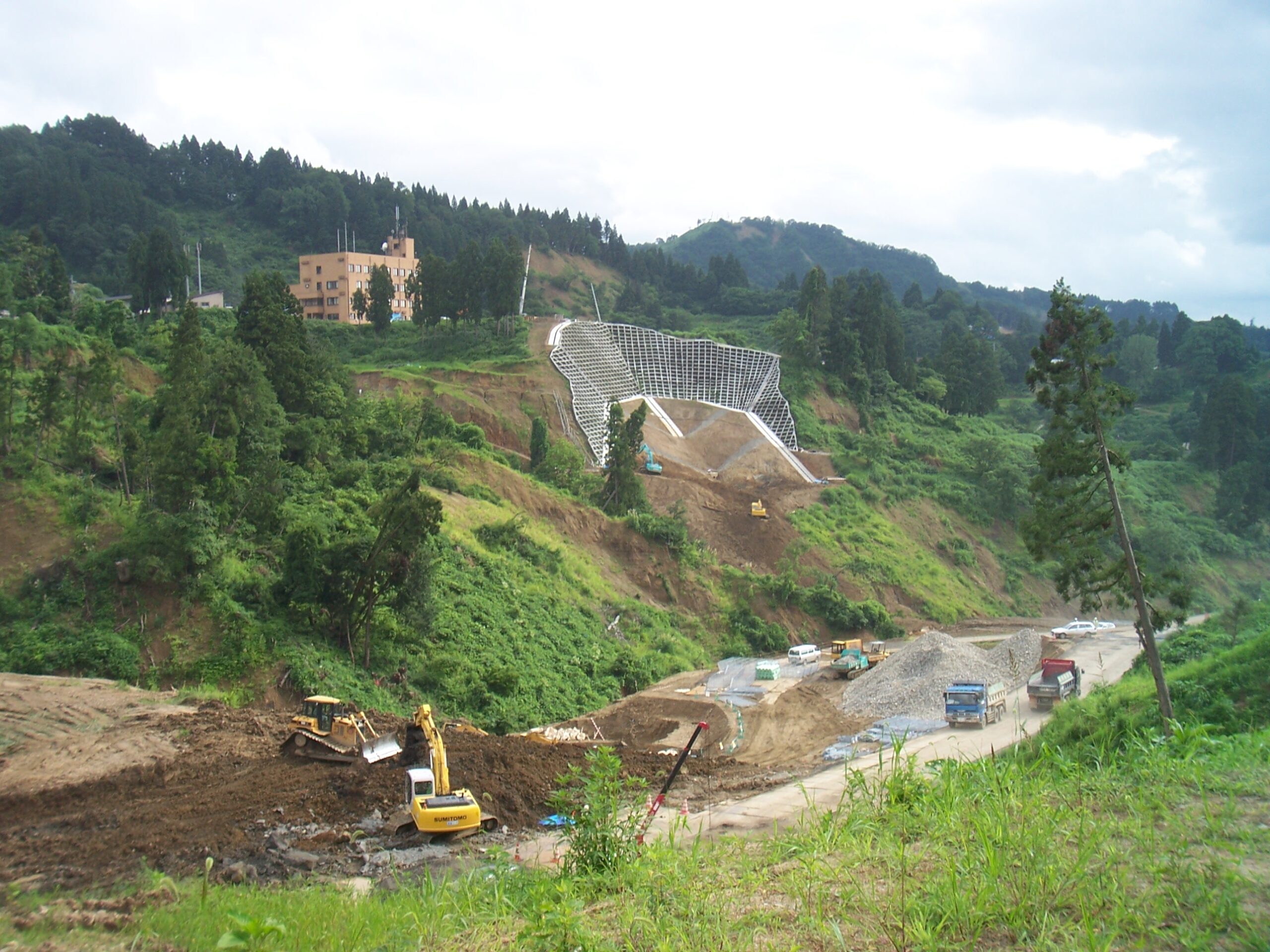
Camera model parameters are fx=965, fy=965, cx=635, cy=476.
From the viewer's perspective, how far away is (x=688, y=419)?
66562 mm

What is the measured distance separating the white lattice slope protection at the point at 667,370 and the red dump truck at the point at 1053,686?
115 feet

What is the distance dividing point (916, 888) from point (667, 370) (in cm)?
6528

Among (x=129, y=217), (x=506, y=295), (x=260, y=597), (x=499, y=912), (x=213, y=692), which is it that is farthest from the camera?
(x=129, y=217)

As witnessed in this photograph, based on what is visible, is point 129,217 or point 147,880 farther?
point 129,217

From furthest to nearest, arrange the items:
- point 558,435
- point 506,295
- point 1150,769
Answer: point 506,295
point 558,435
point 1150,769

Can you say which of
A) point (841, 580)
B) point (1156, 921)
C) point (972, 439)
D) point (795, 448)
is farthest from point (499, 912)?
point (972, 439)

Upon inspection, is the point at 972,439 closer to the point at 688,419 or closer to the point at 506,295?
the point at 688,419

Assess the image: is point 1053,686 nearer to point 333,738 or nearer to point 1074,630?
point 1074,630

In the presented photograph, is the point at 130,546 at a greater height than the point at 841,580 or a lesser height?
greater

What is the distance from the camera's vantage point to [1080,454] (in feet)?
64.7

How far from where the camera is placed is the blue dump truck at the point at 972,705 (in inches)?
1033

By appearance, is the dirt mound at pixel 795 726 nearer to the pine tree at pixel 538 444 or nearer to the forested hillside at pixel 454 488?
the forested hillside at pixel 454 488

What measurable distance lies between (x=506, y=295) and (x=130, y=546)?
43.5 metres

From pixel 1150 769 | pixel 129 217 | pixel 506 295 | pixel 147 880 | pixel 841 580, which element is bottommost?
pixel 841 580
